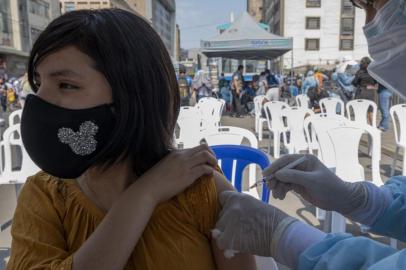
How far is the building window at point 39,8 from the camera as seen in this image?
34875 mm

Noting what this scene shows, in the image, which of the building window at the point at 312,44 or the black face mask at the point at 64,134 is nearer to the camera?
the black face mask at the point at 64,134

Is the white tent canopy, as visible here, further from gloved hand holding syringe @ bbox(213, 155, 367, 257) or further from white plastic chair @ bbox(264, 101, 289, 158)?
gloved hand holding syringe @ bbox(213, 155, 367, 257)

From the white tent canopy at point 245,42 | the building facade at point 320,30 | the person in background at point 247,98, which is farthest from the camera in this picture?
the building facade at point 320,30

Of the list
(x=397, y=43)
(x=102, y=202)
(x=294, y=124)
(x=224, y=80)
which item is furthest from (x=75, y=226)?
(x=224, y=80)

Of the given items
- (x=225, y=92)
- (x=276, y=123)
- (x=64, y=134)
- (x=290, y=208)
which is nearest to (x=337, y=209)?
(x=64, y=134)

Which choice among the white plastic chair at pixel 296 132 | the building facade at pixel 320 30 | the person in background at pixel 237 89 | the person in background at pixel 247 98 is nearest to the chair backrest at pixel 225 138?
the white plastic chair at pixel 296 132

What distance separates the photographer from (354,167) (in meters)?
2.91

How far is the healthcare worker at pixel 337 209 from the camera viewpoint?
77cm

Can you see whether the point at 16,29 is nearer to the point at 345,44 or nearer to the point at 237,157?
the point at 345,44

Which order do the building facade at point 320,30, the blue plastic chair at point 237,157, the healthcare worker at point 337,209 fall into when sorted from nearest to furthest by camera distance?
the healthcare worker at point 337,209 < the blue plastic chair at point 237,157 < the building facade at point 320,30

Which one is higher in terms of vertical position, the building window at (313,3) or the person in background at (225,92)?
the building window at (313,3)

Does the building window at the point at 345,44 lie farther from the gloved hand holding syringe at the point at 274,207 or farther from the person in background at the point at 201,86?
the gloved hand holding syringe at the point at 274,207

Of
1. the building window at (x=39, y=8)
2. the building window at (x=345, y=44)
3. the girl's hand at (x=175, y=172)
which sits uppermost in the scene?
the building window at (x=39, y=8)

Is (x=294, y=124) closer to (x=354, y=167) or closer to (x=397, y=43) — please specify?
(x=354, y=167)
